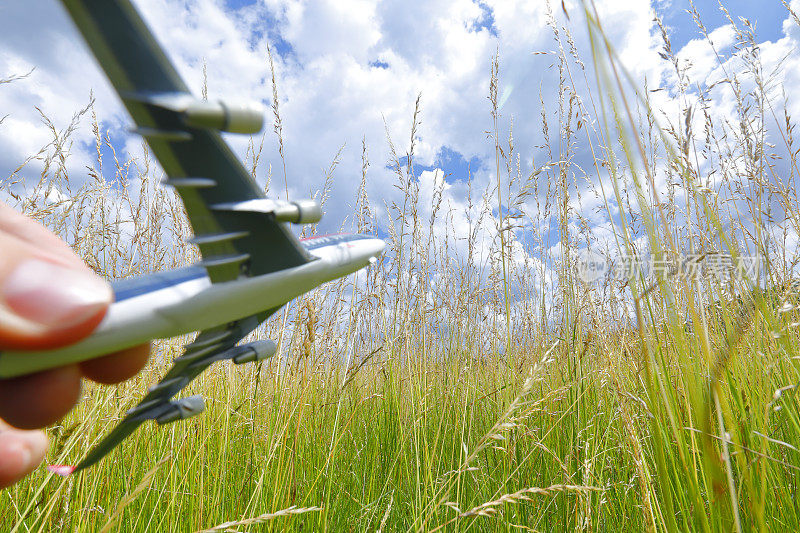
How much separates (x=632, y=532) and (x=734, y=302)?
951 mm

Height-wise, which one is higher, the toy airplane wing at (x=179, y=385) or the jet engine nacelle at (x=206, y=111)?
the jet engine nacelle at (x=206, y=111)

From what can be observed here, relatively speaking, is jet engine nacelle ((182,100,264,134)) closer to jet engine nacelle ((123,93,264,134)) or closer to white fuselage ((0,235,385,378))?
jet engine nacelle ((123,93,264,134))

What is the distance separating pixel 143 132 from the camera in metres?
0.40

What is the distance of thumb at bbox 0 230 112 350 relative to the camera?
513 millimetres

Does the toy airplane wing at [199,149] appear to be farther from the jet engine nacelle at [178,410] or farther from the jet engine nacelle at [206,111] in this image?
the jet engine nacelle at [178,410]

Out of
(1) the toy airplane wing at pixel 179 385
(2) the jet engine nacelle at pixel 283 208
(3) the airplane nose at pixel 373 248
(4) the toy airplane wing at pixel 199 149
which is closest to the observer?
(4) the toy airplane wing at pixel 199 149

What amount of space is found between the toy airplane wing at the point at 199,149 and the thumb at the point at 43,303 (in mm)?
137

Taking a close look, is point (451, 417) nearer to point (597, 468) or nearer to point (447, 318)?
point (447, 318)

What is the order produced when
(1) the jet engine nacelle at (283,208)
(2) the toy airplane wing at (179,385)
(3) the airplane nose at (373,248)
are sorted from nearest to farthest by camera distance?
(1) the jet engine nacelle at (283,208), (2) the toy airplane wing at (179,385), (3) the airplane nose at (373,248)

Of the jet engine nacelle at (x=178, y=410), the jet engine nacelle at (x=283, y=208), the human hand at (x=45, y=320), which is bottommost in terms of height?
the jet engine nacelle at (x=178, y=410)

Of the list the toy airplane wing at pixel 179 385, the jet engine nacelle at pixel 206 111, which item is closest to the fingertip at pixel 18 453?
the toy airplane wing at pixel 179 385

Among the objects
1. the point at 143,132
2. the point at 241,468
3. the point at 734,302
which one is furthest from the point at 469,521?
the point at 143,132

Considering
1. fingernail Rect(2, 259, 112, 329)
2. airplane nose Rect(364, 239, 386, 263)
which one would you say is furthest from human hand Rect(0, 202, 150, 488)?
airplane nose Rect(364, 239, 386, 263)

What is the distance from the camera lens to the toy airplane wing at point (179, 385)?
0.59 m
